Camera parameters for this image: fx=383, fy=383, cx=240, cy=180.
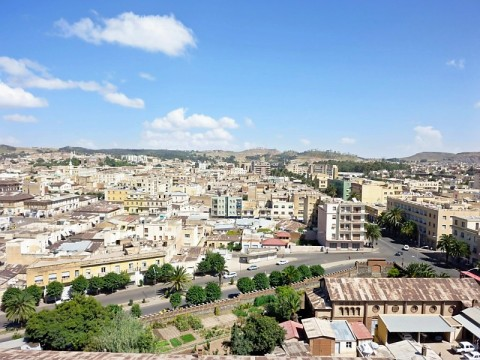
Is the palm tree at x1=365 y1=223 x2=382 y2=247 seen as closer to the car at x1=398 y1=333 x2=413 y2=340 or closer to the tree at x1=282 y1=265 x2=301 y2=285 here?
the tree at x1=282 y1=265 x2=301 y2=285

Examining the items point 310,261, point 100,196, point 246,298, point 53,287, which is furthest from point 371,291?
point 100,196

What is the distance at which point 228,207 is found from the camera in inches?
3565

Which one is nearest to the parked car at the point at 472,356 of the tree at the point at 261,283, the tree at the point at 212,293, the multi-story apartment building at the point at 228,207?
the tree at the point at 261,283

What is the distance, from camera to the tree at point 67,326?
27828mm

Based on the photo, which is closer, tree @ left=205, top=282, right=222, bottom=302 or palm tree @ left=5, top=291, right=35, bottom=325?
palm tree @ left=5, top=291, right=35, bottom=325

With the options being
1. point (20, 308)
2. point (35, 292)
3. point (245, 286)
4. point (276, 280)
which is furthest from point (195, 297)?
point (35, 292)

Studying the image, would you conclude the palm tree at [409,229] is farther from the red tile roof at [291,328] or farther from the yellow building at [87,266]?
the yellow building at [87,266]

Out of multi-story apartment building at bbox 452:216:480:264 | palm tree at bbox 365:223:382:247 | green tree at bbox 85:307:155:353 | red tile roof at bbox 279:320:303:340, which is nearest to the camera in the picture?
green tree at bbox 85:307:155:353

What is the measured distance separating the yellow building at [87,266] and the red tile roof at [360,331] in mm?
26058

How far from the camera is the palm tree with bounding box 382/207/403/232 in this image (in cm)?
7281

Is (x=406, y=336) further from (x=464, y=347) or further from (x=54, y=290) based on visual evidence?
(x=54, y=290)

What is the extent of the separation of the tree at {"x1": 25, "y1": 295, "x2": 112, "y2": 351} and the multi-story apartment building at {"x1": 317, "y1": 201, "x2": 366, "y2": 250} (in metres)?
43.2

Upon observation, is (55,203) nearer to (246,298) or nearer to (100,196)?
(100,196)

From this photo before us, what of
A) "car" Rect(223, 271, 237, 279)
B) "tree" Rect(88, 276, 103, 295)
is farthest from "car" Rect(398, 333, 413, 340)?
"tree" Rect(88, 276, 103, 295)
